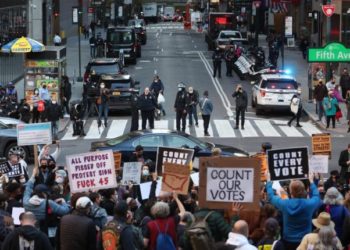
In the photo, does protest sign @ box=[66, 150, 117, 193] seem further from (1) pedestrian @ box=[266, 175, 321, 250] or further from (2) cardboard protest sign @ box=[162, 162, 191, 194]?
(1) pedestrian @ box=[266, 175, 321, 250]

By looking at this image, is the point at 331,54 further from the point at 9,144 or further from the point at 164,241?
the point at 164,241

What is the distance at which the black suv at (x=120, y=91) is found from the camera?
35531mm

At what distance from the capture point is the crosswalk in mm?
31453

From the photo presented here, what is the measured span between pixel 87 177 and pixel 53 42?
47.8 metres

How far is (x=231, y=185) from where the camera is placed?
11.9 m

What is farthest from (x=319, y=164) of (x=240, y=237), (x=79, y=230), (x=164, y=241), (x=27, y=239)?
(x=27, y=239)

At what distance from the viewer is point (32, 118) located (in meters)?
31.9

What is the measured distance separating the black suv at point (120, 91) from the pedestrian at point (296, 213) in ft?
76.5

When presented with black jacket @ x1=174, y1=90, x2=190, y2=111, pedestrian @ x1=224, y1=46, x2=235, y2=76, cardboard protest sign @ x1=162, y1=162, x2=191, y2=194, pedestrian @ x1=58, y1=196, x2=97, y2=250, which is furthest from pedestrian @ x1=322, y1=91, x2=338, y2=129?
A: pedestrian @ x1=58, y1=196, x2=97, y2=250

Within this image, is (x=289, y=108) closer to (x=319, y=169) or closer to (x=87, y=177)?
(x=319, y=169)

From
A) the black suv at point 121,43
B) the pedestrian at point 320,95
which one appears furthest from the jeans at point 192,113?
the black suv at point 121,43

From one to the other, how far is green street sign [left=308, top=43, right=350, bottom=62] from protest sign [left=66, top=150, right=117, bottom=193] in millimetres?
22385

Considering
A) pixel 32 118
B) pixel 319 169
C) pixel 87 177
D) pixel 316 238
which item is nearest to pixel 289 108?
pixel 32 118

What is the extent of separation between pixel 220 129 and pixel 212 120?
2.18 m
